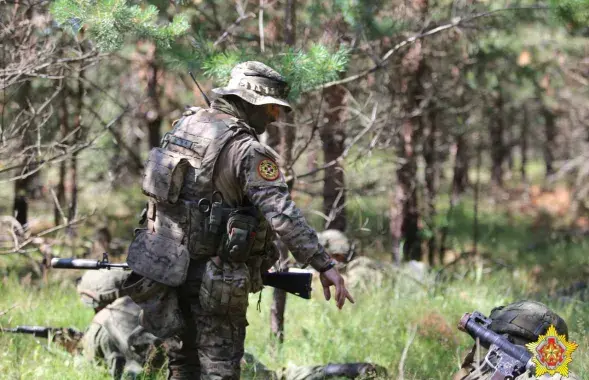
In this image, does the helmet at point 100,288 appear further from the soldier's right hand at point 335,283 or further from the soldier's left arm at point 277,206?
the soldier's right hand at point 335,283

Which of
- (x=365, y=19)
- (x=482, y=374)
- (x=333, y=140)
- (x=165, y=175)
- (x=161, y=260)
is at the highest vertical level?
(x=365, y=19)

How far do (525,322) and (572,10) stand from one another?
3.02m

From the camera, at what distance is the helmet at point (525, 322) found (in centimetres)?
367

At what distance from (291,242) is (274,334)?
217 centimetres

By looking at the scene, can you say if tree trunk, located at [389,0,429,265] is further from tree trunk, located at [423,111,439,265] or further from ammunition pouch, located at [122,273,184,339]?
ammunition pouch, located at [122,273,184,339]

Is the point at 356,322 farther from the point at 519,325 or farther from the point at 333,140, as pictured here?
the point at 519,325

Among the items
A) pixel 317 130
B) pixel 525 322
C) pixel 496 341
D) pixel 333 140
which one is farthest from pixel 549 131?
pixel 496 341

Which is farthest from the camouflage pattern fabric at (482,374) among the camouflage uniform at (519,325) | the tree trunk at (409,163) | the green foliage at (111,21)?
the tree trunk at (409,163)

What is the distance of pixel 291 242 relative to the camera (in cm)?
367

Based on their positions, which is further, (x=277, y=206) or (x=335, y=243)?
(x=335, y=243)

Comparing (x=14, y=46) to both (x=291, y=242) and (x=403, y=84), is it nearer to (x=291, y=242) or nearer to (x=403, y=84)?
(x=291, y=242)

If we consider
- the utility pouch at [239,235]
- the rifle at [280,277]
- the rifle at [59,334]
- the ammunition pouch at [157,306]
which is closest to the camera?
the utility pouch at [239,235]

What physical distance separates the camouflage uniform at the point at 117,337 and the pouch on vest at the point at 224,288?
96 cm

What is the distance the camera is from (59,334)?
520 cm
